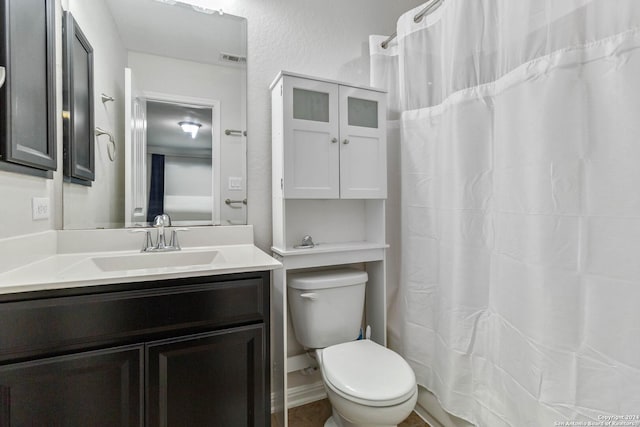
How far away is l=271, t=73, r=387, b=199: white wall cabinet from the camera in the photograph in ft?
4.90

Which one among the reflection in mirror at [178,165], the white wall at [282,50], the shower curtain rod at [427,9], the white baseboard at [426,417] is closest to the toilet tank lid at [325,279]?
the white wall at [282,50]

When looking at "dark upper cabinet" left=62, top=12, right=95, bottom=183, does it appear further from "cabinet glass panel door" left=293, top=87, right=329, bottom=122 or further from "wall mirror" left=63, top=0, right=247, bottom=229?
"cabinet glass panel door" left=293, top=87, right=329, bottom=122

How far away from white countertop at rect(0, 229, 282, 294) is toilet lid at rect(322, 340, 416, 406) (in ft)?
1.83

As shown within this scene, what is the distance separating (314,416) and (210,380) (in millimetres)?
843

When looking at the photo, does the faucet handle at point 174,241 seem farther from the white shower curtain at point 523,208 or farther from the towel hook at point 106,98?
the white shower curtain at point 523,208

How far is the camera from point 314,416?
A: 1.62 metres

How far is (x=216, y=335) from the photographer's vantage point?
105cm

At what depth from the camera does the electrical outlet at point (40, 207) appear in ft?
3.70

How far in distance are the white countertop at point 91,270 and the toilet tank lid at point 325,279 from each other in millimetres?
300

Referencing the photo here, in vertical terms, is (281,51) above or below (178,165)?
above

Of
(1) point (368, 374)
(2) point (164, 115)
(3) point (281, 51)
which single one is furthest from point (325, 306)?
(3) point (281, 51)

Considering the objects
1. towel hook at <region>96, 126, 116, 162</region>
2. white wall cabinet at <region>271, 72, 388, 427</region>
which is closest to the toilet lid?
white wall cabinet at <region>271, 72, 388, 427</region>

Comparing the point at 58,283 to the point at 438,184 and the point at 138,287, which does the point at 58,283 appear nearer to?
the point at 138,287

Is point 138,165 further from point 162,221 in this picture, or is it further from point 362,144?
point 362,144
